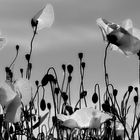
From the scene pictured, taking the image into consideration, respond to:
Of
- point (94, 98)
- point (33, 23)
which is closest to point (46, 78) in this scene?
point (33, 23)

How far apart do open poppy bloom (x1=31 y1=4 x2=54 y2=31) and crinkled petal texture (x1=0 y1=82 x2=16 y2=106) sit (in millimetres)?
334

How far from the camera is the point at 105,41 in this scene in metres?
1.12

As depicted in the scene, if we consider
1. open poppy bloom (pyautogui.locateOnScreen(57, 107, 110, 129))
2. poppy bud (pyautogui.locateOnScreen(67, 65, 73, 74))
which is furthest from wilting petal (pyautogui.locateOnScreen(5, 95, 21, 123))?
poppy bud (pyautogui.locateOnScreen(67, 65, 73, 74))

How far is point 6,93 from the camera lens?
929 mm

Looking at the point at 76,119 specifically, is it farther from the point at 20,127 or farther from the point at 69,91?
the point at 69,91

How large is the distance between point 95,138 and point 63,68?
59 centimetres

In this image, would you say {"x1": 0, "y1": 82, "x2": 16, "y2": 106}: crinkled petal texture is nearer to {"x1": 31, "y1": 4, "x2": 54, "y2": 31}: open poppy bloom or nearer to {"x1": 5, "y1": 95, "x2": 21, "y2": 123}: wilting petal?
{"x1": 5, "y1": 95, "x2": 21, "y2": 123}: wilting petal

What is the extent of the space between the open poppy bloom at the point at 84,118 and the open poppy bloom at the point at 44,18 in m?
0.30

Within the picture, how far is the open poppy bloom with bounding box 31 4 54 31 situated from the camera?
1213 millimetres

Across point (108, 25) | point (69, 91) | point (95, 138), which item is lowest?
point (95, 138)

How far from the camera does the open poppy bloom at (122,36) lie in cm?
102

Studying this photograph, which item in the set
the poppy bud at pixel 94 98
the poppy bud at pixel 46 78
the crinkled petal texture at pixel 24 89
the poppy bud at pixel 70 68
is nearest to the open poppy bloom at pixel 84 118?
the crinkled petal texture at pixel 24 89

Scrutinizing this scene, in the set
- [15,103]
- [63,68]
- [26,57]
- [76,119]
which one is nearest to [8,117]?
[15,103]

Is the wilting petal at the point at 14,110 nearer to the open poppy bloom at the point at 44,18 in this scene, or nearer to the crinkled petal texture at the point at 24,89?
the crinkled petal texture at the point at 24,89
